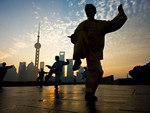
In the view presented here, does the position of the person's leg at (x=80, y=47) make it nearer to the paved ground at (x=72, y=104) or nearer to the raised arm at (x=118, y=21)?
the raised arm at (x=118, y=21)

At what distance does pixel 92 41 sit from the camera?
3375mm

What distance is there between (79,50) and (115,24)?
1043 mm

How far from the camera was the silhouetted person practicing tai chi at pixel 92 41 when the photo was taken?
323cm

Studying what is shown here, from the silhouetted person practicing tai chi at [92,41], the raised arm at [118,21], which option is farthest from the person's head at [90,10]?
the raised arm at [118,21]

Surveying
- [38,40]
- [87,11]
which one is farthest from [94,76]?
[38,40]

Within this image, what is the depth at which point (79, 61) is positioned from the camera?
3635 mm

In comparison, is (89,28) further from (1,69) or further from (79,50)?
(1,69)

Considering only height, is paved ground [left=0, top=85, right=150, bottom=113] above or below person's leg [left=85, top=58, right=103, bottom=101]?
below

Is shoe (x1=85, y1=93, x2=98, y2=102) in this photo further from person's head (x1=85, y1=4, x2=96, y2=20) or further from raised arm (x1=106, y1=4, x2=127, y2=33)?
person's head (x1=85, y1=4, x2=96, y2=20)

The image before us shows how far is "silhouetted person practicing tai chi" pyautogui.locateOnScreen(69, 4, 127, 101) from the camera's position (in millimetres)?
3226

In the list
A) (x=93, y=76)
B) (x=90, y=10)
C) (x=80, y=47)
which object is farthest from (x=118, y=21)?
(x=93, y=76)

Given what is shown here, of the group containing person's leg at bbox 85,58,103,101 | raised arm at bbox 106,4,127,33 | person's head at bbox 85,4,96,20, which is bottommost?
person's leg at bbox 85,58,103,101

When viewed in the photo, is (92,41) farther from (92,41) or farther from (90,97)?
(90,97)

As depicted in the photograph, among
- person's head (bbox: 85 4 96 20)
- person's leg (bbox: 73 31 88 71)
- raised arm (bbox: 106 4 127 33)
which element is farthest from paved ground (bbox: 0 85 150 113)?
person's head (bbox: 85 4 96 20)
